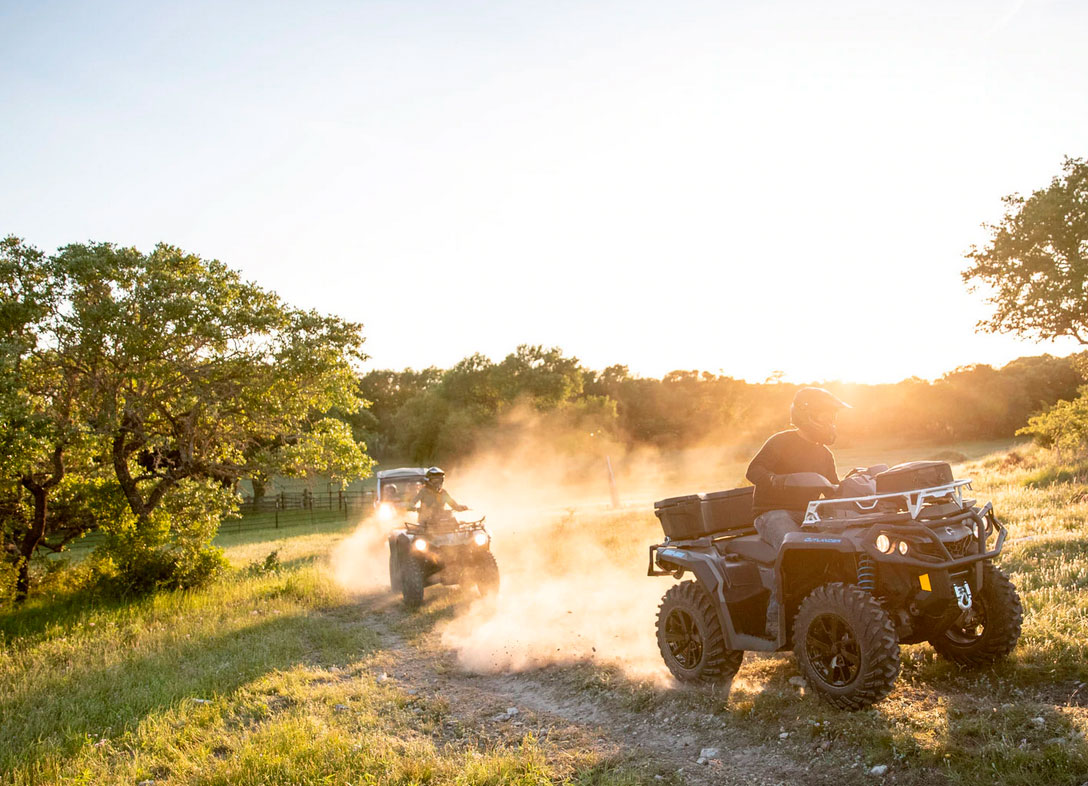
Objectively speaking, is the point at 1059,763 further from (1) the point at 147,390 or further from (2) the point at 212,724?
(1) the point at 147,390

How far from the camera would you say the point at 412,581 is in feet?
42.0

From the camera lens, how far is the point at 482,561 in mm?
12672

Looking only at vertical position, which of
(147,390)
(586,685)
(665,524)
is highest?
(147,390)

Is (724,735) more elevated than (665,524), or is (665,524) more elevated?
(665,524)

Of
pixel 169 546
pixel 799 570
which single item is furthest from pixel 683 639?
pixel 169 546

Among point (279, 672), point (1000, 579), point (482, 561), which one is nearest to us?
point (1000, 579)

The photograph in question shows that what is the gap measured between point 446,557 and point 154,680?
4.60 m

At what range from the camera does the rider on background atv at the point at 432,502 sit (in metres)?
12.8

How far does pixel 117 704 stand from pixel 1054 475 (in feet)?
67.8

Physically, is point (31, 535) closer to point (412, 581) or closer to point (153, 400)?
point (153, 400)

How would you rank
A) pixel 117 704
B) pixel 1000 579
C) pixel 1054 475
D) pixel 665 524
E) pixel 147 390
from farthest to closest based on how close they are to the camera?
pixel 1054 475, pixel 147 390, pixel 117 704, pixel 665 524, pixel 1000 579

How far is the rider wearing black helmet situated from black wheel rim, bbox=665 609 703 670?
120 centimetres

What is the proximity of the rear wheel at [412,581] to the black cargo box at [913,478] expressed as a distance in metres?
8.80

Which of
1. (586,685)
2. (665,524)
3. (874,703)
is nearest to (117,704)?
(586,685)
